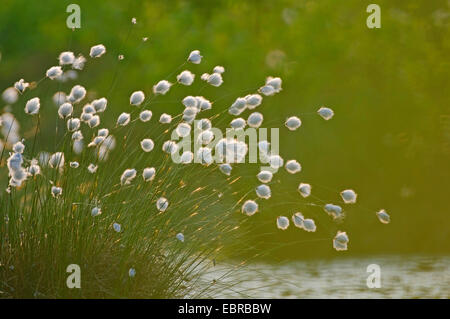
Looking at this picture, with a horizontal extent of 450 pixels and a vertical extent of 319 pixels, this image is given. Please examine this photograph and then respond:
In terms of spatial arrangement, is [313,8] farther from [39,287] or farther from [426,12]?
[39,287]

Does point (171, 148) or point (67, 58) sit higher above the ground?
point (67, 58)

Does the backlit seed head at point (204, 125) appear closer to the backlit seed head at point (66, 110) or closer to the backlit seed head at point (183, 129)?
the backlit seed head at point (183, 129)

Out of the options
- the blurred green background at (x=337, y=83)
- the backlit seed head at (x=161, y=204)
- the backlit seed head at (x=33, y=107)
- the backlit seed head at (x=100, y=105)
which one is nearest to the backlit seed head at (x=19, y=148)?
the backlit seed head at (x=33, y=107)

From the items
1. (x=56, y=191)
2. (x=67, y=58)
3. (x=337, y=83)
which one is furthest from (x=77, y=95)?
(x=337, y=83)

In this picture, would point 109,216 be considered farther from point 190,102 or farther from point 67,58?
point 67,58

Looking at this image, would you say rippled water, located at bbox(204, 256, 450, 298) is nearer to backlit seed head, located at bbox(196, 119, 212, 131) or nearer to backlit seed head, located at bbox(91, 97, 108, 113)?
backlit seed head, located at bbox(196, 119, 212, 131)

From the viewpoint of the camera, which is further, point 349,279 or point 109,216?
point 349,279
